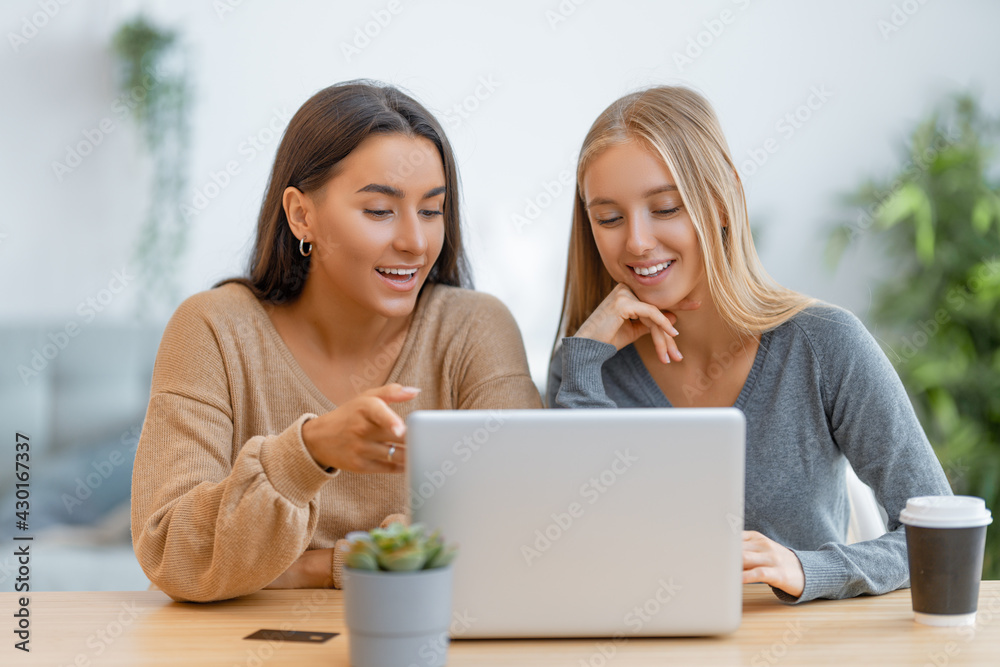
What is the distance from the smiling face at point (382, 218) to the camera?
1522mm

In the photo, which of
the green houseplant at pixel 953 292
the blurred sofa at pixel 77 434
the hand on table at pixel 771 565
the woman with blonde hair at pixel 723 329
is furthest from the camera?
the blurred sofa at pixel 77 434

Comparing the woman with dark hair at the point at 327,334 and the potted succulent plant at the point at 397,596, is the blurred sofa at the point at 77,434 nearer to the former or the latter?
the woman with dark hair at the point at 327,334

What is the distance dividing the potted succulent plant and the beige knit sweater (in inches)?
11.1

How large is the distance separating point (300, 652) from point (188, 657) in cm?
12

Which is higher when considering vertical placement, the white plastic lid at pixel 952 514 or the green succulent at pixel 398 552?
the green succulent at pixel 398 552

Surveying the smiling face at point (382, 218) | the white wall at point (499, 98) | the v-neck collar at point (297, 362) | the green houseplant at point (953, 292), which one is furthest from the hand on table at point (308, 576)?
the green houseplant at point (953, 292)

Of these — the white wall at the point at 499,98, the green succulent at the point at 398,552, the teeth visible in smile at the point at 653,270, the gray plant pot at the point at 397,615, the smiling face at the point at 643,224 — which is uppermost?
the white wall at the point at 499,98

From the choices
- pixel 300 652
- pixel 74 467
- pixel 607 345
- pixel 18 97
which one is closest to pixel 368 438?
pixel 300 652

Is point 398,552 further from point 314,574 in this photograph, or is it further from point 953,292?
point 953,292

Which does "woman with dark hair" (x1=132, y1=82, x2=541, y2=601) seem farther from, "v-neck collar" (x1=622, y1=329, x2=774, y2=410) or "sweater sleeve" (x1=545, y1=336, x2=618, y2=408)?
"v-neck collar" (x1=622, y1=329, x2=774, y2=410)

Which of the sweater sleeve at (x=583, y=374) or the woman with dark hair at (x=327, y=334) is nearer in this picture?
the woman with dark hair at (x=327, y=334)

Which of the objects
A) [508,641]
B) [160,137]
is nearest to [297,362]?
[508,641]

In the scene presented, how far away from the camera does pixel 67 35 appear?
10.7 feet

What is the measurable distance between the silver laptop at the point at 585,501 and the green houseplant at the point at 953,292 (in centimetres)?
207
